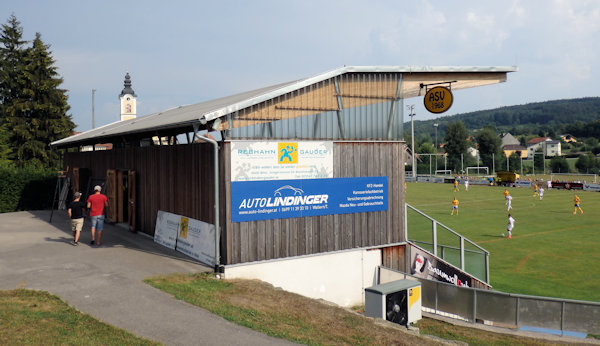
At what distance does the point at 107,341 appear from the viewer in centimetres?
767

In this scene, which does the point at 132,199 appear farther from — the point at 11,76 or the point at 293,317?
the point at 11,76

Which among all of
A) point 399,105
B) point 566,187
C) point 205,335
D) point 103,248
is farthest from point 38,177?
point 566,187

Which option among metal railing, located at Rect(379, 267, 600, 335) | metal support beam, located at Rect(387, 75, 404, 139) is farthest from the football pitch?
metal support beam, located at Rect(387, 75, 404, 139)

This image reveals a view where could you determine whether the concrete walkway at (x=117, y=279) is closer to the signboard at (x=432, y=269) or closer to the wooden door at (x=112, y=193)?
the wooden door at (x=112, y=193)

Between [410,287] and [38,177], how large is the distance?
24.4 metres

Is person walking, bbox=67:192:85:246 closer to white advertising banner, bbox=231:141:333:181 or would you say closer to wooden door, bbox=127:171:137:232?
wooden door, bbox=127:171:137:232

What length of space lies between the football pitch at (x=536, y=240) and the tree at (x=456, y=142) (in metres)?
77.9

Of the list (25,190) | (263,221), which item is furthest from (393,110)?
(25,190)

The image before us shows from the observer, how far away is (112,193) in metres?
19.7

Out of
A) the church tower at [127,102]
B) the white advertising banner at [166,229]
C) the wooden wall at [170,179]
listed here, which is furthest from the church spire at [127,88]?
the white advertising banner at [166,229]

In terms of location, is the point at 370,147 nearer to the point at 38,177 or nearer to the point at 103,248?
the point at 103,248

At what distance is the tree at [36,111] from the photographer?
4364cm

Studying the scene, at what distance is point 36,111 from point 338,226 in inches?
1583

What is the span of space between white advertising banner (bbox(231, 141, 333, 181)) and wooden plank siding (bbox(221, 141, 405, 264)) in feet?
0.97
